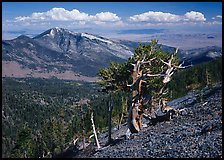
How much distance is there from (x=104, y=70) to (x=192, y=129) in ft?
39.0

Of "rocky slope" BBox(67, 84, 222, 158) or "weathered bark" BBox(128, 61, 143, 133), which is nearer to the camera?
"rocky slope" BBox(67, 84, 222, 158)

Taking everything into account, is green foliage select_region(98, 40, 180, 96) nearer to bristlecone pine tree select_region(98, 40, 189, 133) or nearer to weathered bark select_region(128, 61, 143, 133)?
bristlecone pine tree select_region(98, 40, 189, 133)

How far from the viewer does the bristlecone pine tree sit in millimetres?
25828

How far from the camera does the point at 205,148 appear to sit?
16.9 metres

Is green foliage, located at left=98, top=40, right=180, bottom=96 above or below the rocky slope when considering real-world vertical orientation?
above

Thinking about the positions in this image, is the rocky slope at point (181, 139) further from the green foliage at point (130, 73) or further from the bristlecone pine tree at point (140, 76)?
the green foliage at point (130, 73)

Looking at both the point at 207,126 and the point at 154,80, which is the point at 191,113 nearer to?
the point at 154,80

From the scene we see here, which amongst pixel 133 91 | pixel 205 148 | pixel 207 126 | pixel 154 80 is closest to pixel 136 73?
pixel 133 91

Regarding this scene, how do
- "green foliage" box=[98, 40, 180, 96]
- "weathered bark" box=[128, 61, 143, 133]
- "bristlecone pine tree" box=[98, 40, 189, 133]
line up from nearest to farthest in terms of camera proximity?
"weathered bark" box=[128, 61, 143, 133]
"bristlecone pine tree" box=[98, 40, 189, 133]
"green foliage" box=[98, 40, 180, 96]

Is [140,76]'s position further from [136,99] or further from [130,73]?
[130,73]

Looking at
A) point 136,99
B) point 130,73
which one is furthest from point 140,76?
point 130,73

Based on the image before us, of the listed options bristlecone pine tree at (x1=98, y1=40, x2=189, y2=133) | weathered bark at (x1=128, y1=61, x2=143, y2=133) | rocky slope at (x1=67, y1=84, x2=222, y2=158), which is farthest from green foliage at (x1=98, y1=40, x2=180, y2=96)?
rocky slope at (x1=67, y1=84, x2=222, y2=158)

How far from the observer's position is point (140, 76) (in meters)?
25.3

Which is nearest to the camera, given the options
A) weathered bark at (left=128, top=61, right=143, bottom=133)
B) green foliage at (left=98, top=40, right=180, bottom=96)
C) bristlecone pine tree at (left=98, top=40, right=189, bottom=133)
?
weathered bark at (left=128, top=61, right=143, bottom=133)
